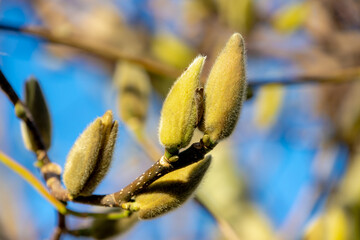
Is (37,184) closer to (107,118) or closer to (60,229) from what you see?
(60,229)

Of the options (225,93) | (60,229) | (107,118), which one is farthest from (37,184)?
(225,93)

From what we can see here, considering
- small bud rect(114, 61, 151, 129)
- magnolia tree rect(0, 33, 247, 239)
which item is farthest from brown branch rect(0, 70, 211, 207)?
small bud rect(114, 61, 151, 129)

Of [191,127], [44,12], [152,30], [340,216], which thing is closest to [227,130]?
[191,127]

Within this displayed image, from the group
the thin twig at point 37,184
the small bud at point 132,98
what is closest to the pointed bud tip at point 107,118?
the thin twig at point 37,184

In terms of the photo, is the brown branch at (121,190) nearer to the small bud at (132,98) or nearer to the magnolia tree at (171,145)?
the magnolia tree at (171,145)

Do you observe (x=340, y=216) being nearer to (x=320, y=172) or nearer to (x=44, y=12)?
(x=320, y=172)

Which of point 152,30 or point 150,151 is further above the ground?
point 152,30

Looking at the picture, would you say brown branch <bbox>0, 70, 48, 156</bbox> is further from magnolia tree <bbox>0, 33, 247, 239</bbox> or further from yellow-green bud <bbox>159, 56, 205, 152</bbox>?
yellow-green bud <bbox>159, 56, 205, 152</bbox>
